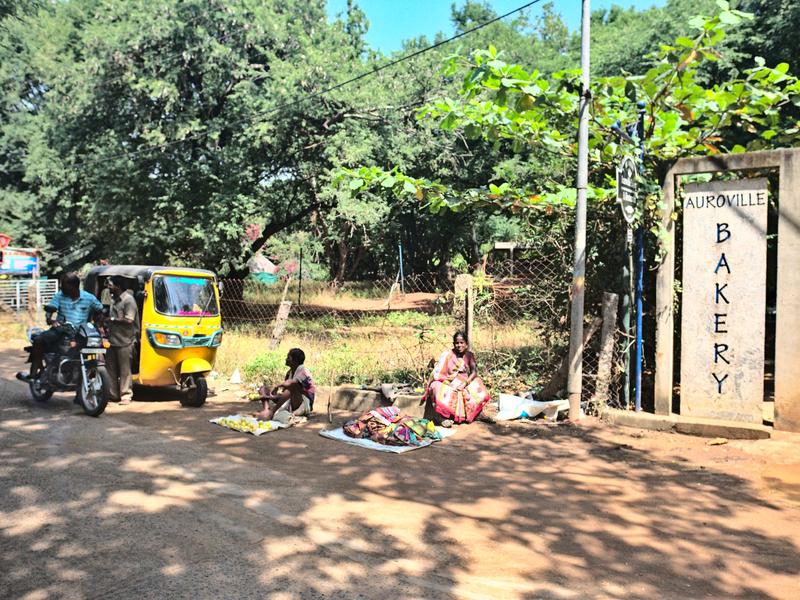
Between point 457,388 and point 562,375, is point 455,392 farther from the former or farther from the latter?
A: point 562,375

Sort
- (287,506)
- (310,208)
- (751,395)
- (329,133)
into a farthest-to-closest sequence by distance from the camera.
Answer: (310,208) < (329,133) < (751,395) < (287,506)

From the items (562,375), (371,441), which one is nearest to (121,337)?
(371,441)

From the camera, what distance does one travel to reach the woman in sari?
796 cm

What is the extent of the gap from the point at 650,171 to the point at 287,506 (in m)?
5.90

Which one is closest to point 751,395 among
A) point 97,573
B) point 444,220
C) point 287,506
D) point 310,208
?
point 287,506

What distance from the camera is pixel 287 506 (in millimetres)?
4910

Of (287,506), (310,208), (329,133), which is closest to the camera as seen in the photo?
(287,506)

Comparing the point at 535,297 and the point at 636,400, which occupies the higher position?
the point at 535,297

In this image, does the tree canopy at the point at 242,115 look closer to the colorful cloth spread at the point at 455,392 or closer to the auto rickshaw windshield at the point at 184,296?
the auto rickshaw windshield at the point at 184,296

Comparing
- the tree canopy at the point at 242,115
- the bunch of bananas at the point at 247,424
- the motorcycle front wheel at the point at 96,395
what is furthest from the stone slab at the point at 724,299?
the motorcycle front wheel at the point at 96,395

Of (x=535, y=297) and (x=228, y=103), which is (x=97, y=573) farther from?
(x=228, y=103)

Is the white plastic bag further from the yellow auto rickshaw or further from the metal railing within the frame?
the metal railing

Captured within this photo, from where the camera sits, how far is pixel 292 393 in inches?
320

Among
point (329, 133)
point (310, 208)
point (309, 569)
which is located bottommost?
point (309, 569)
